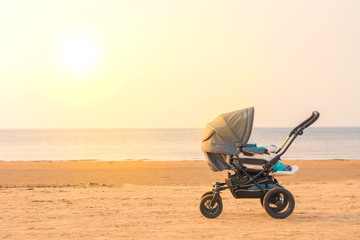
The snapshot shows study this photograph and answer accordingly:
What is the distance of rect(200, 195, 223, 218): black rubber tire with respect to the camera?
8.13 meters

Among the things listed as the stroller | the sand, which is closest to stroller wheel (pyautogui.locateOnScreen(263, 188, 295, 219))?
the stroller

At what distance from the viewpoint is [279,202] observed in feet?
26.5

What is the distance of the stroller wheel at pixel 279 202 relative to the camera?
26.0ft

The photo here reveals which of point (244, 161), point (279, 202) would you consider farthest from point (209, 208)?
point (279, 202)

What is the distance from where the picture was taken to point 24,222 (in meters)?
7.84

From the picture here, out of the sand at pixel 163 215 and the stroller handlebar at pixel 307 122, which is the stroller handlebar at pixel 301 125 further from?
the sand at pixel 163 215

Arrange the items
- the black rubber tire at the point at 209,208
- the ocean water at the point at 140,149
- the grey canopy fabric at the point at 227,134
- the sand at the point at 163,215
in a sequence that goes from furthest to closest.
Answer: the ocean water at the point at 140,149
the black rubber tire at the point at 209,208
the grey canopy fabric at the point at 227,134
the sand at the point at 163,215

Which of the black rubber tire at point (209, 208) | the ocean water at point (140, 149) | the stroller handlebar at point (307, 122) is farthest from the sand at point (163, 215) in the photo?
the ocean water at point (140, 149)

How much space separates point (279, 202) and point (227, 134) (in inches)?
61.9

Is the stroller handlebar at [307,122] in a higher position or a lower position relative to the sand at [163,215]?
higher

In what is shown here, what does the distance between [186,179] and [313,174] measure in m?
6.01

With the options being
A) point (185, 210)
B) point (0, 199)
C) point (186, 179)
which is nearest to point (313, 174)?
point (186, 179)

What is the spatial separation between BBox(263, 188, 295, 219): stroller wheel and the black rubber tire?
83 cm

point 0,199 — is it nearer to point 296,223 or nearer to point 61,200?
point 61,200
